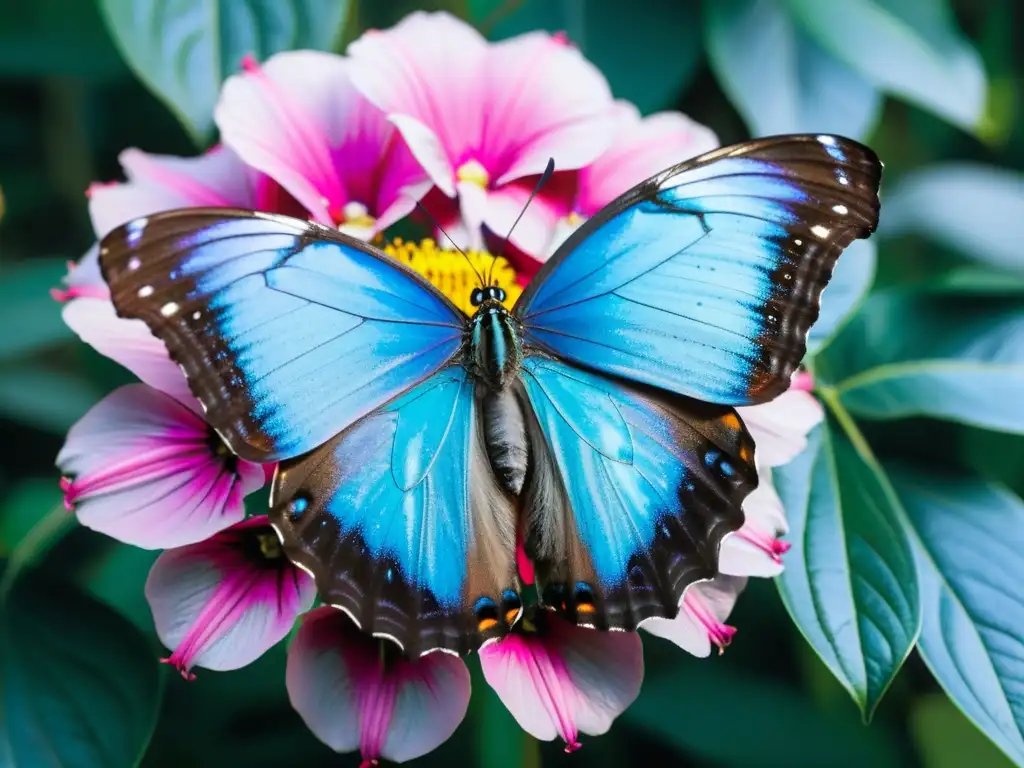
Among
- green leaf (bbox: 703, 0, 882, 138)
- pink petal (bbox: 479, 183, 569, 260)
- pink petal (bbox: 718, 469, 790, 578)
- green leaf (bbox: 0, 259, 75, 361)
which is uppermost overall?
green leaf (bbox: 703, 0, 882, 138)

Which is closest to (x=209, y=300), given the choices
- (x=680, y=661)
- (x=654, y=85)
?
(x=654, y=85)

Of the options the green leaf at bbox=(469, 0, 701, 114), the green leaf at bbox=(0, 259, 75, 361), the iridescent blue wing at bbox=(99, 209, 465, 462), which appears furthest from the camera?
the green leaf at bbox=(0, 259, 75, 361)

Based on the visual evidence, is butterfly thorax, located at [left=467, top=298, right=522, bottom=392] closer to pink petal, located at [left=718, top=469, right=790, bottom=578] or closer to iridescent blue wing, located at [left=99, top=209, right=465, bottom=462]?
iridescent blue wing, located at [left=99, top=209, right=465, bottom=462]

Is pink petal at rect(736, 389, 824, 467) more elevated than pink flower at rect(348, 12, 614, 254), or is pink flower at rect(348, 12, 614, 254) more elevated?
pink flower at rect(348, 12, 614, 254)

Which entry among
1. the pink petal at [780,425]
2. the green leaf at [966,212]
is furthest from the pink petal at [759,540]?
the green leaf at [966,212]

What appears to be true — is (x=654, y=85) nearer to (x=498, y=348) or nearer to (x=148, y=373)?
(x=498, y=348)

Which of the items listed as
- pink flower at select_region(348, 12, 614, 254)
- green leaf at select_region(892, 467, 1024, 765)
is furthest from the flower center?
green leaf at select_region(892, 467, 1024, 765)

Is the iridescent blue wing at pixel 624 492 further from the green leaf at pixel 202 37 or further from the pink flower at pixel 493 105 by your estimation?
the green leaf at pixel 202 37
